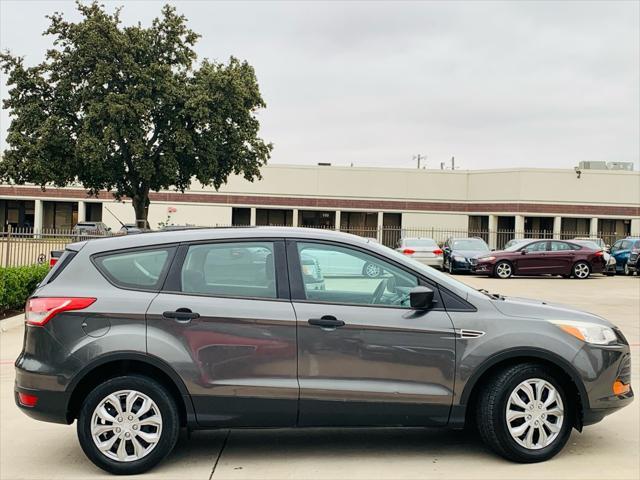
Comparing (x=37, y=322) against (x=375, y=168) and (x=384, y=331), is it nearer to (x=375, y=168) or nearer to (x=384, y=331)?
(x=384, y=331)

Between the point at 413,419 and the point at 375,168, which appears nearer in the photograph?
the point at 413,419

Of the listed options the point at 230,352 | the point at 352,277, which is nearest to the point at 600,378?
the point at 352,277

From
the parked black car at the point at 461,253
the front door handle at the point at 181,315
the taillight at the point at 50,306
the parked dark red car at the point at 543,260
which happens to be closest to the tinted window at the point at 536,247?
the parked dark red car at the point at 543,260

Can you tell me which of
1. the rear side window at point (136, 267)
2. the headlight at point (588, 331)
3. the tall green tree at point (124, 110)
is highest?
the tall green tree at point (124, 110)

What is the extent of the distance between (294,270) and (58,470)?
2200 mm

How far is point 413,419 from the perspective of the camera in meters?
4.64

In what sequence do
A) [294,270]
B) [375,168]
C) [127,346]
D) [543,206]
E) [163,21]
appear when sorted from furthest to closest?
1. [375,168]
2. [543,206]
3. [163,21]
4. [294,270]
5. [127,346]

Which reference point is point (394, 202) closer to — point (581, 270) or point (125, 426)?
point (581, 270)

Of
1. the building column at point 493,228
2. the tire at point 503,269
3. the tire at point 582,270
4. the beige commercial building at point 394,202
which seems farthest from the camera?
the building column at point 493,228

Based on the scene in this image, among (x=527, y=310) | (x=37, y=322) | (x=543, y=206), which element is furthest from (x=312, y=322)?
(x=543, y=206)

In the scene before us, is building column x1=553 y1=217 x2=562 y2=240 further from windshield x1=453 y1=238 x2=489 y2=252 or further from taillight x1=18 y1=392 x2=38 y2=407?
taillight x1=18 y1=392 x2=38 y2=407

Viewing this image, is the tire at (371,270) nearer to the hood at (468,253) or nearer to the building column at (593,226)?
the hood at (468,253)

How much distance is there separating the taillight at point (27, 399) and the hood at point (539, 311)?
3.33 m

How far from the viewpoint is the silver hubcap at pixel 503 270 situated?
2417cm
